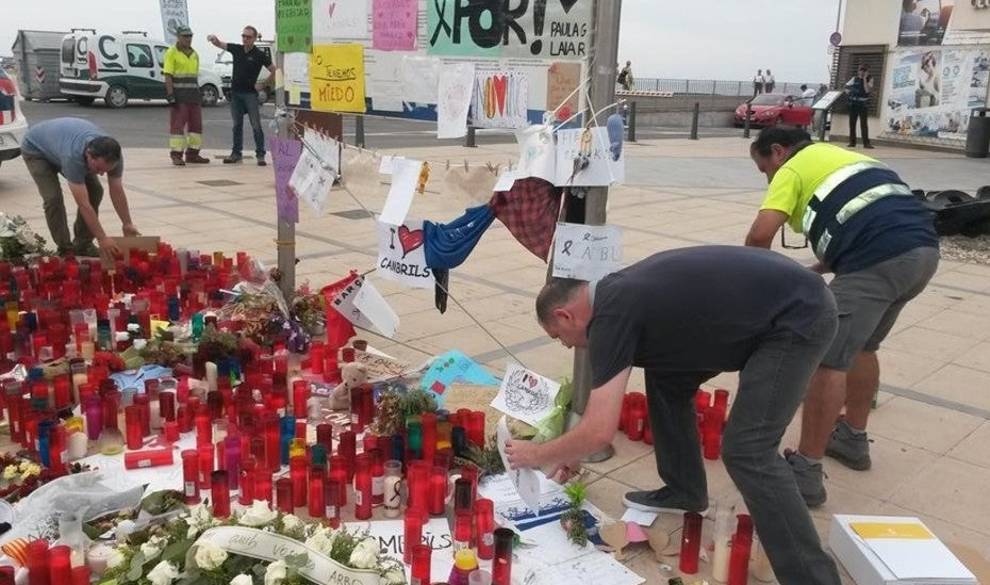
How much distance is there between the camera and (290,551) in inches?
97.4

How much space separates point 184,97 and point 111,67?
1265 cm

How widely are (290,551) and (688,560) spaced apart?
145 cm

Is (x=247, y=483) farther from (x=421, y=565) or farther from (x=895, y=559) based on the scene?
(x=895, y=559)

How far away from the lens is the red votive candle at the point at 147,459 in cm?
361

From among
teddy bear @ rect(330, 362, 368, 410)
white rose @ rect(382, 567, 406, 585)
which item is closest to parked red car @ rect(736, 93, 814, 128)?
teddy bear @ rect(330, 362, 368, 410)

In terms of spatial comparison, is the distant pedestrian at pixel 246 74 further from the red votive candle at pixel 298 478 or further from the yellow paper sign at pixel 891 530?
the yellow paper sign at pixel 891 530

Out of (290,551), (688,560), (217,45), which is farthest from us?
(217,45)

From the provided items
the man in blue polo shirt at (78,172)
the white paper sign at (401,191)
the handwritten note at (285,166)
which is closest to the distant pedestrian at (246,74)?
the man in blue polo shirt at (78,172)

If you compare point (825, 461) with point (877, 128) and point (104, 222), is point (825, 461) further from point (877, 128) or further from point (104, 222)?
point (877, 128)

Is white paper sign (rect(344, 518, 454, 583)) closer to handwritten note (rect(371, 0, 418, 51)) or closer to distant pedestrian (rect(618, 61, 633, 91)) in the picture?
handwritten note (rect(371, 0, 418, 51))

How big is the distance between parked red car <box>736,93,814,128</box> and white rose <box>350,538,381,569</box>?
23872 millimetres

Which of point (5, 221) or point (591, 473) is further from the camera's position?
point (5, 221)

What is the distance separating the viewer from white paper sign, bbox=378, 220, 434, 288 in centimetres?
437

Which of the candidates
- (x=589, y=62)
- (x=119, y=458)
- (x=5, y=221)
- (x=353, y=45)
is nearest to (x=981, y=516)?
(x=589, y=62)
